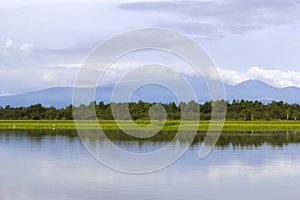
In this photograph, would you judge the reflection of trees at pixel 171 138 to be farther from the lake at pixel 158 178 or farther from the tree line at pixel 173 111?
the tree line at pixel 173 111

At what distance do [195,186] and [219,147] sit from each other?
591 inches

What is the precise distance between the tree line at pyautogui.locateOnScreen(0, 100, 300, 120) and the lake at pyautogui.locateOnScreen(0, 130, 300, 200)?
1602 inches

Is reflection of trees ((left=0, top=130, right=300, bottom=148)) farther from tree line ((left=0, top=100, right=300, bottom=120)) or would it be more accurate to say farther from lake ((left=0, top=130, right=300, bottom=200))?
tree line ((left=0, top=100, right=300, bottom=120))

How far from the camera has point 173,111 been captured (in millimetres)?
72688

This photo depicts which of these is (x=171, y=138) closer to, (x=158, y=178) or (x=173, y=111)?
(x=158, y=178)

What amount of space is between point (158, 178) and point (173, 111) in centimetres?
5256

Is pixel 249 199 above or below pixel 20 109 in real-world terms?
below

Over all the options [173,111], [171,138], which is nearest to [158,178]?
[171,138]

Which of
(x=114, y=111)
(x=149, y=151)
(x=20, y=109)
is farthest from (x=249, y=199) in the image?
(x=20, y=109)

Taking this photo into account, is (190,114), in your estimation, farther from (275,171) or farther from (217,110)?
(275,171)

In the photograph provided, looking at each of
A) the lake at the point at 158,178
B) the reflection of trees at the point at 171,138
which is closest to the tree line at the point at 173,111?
the reflection of trees at the point at 171,138

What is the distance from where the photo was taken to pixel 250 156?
27.6 meters

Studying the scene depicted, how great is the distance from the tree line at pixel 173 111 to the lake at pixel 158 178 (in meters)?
40.7

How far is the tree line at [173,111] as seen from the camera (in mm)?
70281
